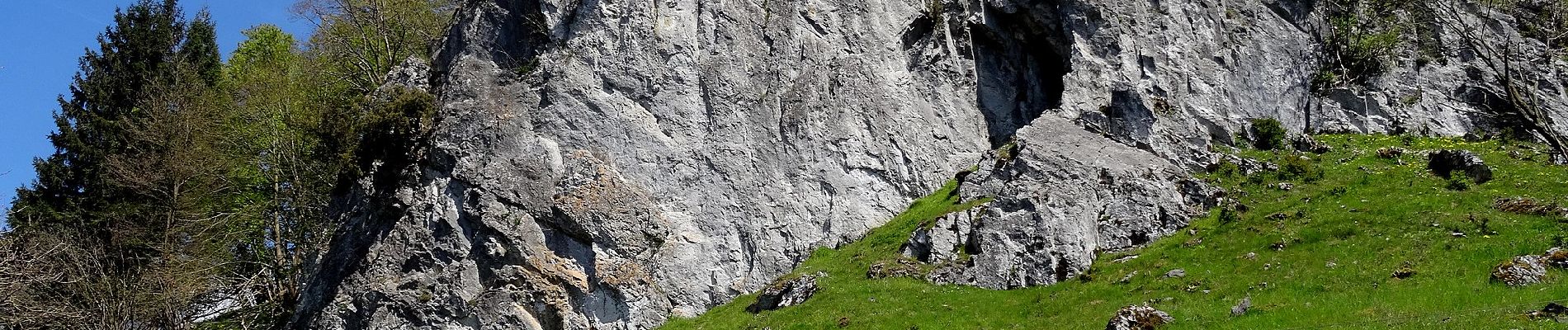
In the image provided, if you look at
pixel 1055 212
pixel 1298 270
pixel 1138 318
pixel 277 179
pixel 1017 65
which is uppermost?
pixel 277 179

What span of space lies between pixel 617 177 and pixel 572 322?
5055mm

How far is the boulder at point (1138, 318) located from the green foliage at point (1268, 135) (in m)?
15.7

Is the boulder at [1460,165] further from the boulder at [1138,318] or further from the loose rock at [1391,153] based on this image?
the boulder at [1138,318]

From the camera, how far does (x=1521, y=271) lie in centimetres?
2355

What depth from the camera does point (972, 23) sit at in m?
42.4

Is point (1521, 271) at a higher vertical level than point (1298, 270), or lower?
lower

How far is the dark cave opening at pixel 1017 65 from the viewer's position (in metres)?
41.5

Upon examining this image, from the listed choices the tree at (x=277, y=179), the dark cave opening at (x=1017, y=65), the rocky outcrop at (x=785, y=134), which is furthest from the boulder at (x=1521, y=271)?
the tree at (x=277, y=179)

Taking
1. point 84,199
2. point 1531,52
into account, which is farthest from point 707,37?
point 1531,52

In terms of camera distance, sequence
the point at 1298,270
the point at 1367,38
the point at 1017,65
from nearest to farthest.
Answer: the point at 1298,270
the point at 1367,38
the point at 1017,65

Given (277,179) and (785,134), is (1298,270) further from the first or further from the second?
(277,179)

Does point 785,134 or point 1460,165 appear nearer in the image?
point 1460,165

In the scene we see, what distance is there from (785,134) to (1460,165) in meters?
20.7

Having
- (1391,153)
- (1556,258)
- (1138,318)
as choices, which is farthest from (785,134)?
(1556,258)
